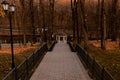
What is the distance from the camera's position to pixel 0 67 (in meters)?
18.1

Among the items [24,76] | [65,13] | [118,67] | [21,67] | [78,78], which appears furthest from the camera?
[65,13]

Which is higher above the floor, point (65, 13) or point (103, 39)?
point (65, 13)

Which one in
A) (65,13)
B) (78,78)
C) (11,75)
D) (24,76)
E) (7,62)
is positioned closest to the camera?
(11,75)

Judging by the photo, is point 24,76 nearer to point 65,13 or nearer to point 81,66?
point 81,66

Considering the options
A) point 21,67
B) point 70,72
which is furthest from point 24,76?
point 70,72

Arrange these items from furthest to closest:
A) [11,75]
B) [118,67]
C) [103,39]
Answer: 1. [103,39]
2. [118,67]
3. [11,75]

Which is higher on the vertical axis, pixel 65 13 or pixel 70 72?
pixel 65 13

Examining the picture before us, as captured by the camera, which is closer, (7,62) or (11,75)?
(11,75)

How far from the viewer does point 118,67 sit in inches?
690

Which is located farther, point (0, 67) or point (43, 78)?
point (0, 67)

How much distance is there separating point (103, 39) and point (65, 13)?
8777 centimetres

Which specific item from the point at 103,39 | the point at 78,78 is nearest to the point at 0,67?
the point at 78,78

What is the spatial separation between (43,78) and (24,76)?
1.52 metres

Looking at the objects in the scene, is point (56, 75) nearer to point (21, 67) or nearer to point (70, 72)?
point (70, 72)
